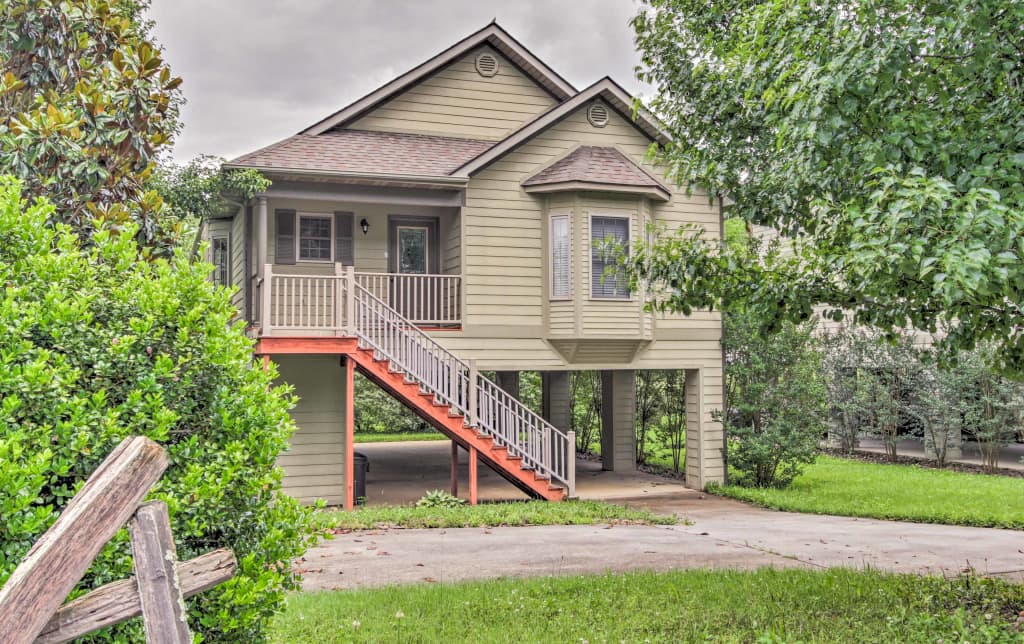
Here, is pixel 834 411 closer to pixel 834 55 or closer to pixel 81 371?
pixel 834 55

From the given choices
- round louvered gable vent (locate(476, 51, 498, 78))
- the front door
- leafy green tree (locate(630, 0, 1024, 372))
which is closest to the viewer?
leafy green tree (locate(630, 0, 1024, 372))

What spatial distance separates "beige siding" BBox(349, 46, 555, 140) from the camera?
1659 cm

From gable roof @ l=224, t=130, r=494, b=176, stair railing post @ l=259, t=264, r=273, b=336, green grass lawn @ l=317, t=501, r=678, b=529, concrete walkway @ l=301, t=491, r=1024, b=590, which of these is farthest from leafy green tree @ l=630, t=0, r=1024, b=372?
gable roof @ l=224, t=130, r=494, b=176

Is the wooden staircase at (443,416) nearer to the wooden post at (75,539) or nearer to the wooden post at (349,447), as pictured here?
the wooden post at (349,447)

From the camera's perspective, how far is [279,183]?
45.8 ft

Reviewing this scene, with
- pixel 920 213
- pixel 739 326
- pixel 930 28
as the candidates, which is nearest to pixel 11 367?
pixel 920 213

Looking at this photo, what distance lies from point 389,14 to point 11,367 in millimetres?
27592

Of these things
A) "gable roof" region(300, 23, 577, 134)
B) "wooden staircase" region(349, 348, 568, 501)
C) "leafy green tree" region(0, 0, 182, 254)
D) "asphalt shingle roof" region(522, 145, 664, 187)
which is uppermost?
"gable roof" region(300, 23, 577, 134)

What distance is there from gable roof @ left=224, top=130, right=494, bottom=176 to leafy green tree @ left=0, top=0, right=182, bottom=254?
7455 millimetres

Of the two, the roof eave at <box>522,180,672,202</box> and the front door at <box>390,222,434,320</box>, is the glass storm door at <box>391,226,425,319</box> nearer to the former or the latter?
the front door at <box>390,222,434,320</box>

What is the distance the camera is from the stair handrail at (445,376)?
1330 centimetres

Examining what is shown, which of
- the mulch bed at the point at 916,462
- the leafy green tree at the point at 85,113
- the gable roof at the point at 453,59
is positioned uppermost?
the gable roof at the point at 453,59

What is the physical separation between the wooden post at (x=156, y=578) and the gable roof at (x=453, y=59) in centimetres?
1423

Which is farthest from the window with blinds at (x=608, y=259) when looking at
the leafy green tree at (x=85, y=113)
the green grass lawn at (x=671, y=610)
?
the leafy green tree at (x=85, y=113)
